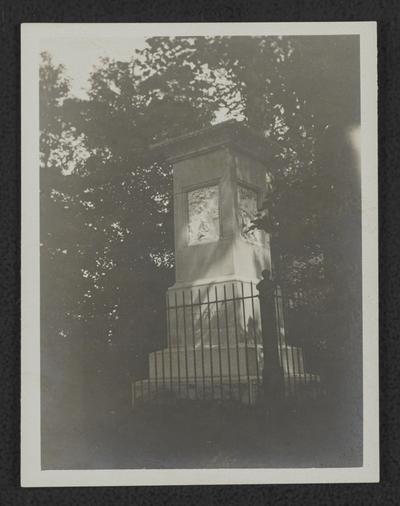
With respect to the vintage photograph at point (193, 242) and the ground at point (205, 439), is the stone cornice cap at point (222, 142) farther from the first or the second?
the ground at point (205, 439)

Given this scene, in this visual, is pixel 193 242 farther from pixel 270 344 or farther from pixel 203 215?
pixel 270 344

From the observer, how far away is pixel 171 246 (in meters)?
2.70

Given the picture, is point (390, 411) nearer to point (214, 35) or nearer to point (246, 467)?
point (246, 467)

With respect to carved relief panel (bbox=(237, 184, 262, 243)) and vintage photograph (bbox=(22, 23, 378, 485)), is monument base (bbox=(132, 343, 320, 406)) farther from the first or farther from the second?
carved relief panel (bbox=(237, 184, 262, 243))

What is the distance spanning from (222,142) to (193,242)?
464 mm

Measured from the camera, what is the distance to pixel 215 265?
8.90 feet

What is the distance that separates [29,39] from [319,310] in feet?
5.78

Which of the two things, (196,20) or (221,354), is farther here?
(196,20)

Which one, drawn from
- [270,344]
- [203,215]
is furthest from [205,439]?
[203,215]

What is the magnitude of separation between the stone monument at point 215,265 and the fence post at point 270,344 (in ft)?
0.09

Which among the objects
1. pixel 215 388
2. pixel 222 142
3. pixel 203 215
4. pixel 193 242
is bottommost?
pixel 215 388

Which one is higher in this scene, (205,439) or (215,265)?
(215,265)

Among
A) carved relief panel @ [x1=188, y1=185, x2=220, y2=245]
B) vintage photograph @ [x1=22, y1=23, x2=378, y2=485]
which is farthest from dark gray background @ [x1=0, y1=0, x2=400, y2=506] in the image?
carved relief panel @ [x1=188, y1=185, x2=220, y2=245]

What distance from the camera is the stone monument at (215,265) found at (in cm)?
262
